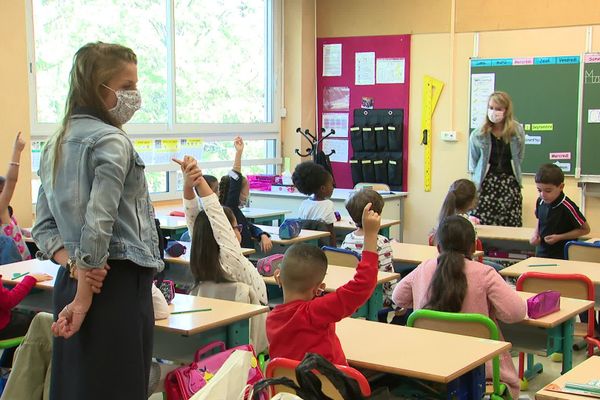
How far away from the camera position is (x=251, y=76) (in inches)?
351

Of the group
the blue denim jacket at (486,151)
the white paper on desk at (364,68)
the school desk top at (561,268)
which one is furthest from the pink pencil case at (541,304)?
the white paper on desk at (364,68)

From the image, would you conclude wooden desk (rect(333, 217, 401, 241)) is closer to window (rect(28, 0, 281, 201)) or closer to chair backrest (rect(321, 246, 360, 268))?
chair backrest (rect(321, 246, 360, 268))

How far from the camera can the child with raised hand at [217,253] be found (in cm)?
345

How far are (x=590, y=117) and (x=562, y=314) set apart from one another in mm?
4640

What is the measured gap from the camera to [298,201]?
7.69 m

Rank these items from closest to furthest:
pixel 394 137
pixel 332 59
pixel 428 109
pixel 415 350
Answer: pixel 415 350
pixel 428 109
pixel 394 137
pixel 332 59

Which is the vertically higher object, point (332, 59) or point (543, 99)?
point (332, 59)

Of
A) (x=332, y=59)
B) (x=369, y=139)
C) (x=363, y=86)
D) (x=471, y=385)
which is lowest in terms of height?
(x=471, y=385)

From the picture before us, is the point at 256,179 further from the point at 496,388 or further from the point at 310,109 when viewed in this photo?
the point at 496,388

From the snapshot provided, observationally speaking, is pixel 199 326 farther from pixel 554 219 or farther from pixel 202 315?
pixel 554 219

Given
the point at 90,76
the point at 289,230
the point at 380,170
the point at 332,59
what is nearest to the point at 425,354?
the point at 90,76

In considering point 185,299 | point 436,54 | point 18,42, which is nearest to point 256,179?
point 436,54

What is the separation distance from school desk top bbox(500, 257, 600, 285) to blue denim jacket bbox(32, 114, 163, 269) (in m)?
2.59

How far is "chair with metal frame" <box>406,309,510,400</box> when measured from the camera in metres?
3.12
